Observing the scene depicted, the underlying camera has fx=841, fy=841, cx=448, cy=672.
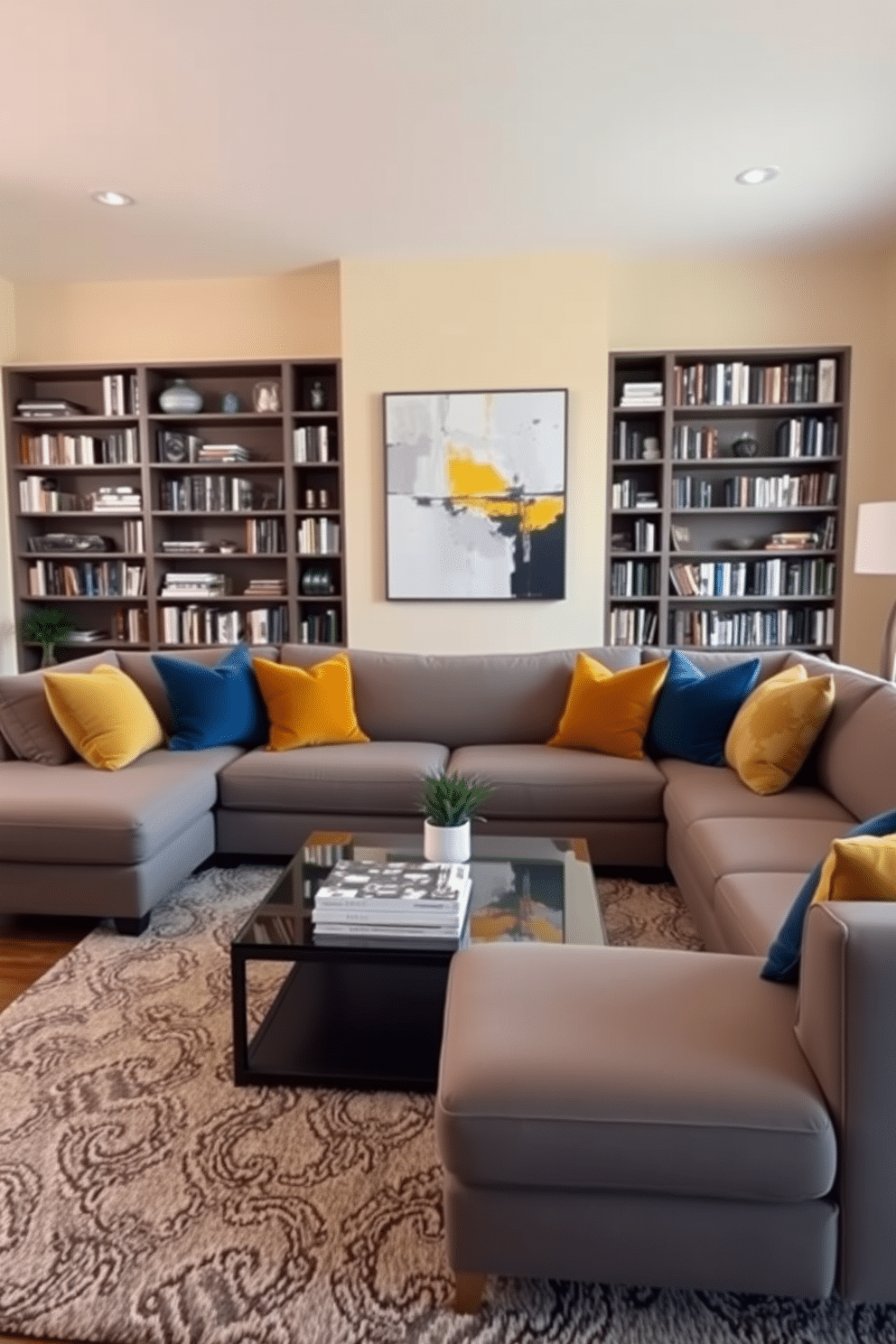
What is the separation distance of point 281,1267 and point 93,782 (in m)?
1.77

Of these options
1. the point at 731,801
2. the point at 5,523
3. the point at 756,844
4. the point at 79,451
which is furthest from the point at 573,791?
the point at 5,523

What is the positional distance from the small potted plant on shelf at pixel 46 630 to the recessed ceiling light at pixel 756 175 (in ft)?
13.8

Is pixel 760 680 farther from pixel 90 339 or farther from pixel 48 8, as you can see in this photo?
pixel 90 339

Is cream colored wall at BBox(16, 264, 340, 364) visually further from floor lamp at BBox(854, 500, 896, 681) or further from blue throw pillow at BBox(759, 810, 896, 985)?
blue throw pillow at BBox(759, 810, 896, 985)

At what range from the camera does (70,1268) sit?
140 centimetres

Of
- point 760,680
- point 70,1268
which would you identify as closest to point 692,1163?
point 70,1268

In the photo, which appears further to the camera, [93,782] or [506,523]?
[506,523]

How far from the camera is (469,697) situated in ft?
11.7

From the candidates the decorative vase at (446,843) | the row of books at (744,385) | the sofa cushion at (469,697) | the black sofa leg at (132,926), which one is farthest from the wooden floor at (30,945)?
the row of books at (744,385)

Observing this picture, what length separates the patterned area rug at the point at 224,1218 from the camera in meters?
1.30

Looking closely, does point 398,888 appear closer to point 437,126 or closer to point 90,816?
point 90,816

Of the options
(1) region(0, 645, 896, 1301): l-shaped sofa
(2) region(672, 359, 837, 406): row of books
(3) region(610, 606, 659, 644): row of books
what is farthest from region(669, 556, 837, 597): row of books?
(1) region(0, 645, 896, 1301): l-shaped sofa

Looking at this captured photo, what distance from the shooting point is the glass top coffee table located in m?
1.85

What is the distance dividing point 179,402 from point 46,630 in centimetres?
154
